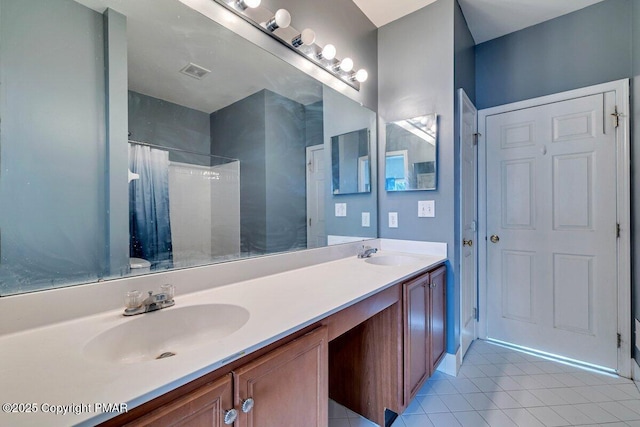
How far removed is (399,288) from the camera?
1325 millimetres

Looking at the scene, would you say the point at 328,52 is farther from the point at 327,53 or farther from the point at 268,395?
the point at 268,395

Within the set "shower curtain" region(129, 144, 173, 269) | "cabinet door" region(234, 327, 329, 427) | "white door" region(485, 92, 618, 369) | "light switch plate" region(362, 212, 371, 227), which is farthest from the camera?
"light switch plate" region(362, 212, 371, 227)

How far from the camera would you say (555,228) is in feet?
6.73

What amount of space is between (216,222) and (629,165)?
8.65ft

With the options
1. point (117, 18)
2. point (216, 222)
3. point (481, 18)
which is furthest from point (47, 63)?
point (481, 18)

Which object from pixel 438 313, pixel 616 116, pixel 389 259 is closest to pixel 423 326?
pixel 438 313

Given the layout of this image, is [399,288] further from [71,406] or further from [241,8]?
[241,8]

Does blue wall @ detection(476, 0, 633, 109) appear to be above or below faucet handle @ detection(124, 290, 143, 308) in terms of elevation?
above

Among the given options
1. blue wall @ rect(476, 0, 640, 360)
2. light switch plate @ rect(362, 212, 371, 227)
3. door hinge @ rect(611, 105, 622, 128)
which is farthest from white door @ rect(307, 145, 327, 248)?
door hinge @ rect(611, 105, 622, 128)

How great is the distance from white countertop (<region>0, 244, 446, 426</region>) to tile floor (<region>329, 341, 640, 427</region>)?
0.93 m

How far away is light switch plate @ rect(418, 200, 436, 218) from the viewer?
1.89m

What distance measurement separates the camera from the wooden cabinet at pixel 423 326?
54.2 inches

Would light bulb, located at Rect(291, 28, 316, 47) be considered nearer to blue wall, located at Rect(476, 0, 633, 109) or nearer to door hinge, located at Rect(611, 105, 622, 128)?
blue wall, located at Rect(476, 0, 633, 109)
